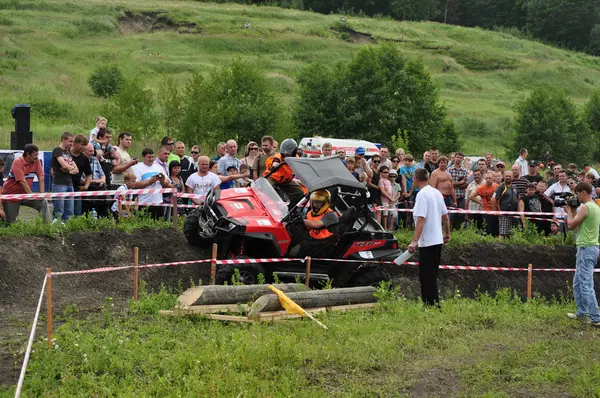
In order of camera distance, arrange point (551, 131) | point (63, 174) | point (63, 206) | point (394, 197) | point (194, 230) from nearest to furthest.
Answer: point (194, 230), point (63, 174), point (63, 206), point (394, 197), point (551, 131)

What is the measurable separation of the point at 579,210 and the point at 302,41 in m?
84.6

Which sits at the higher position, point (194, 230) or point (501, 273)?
point (194, 230)

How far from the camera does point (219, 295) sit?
1079 centimetres

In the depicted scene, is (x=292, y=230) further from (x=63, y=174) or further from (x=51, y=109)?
(x=51, y=109)

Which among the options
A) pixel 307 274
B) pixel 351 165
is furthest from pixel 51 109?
pixel 307 274

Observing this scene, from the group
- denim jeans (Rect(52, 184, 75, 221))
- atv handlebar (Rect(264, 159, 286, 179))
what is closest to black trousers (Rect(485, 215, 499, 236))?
atv handlebar (Rect(264, 159, 286, 179))

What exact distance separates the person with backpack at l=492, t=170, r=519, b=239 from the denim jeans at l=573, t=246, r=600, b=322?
654 centimetres

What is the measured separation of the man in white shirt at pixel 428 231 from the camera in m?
12.0

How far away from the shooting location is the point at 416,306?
1180 centimetres

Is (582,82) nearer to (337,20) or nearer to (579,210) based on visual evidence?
(337,20)

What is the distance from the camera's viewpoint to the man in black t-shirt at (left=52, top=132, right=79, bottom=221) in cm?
1484

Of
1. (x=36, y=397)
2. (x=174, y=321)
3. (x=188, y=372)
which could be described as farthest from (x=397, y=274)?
(x=36, y=397)

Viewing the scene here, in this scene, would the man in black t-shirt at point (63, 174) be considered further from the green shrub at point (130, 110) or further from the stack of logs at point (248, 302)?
the green shrub at point (130, 110)

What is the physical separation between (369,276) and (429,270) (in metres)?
1.77
